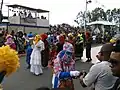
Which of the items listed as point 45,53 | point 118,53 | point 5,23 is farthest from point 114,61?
point 5,23

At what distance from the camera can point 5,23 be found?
32.0 metres

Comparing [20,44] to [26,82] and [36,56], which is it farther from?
[26,82]

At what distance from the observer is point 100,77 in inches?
163

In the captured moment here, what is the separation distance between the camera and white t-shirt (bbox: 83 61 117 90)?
414 centimetres

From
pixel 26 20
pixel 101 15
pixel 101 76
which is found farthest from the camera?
pixel 101 15

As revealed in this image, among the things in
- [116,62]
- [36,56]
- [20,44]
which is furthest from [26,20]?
[116,62]

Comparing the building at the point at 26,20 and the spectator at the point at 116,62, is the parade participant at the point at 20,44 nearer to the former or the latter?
the building at the point at 26,20

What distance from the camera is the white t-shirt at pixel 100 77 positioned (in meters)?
4.14

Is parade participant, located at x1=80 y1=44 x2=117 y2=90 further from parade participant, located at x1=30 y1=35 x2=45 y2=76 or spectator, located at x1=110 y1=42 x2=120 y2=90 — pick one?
parade participant, located at x1=30 y1=35 x2=45 y2=76

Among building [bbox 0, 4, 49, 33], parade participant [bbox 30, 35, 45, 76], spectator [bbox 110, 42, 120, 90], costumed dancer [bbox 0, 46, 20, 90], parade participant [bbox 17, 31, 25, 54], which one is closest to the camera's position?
spectator [bbox 110, 42, 120, 90]

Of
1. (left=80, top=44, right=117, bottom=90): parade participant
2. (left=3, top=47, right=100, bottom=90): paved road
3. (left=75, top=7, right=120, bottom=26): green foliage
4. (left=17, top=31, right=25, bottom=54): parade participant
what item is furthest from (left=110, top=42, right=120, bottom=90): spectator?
(left=75, top=7, right=120, bottom=26): green foliage

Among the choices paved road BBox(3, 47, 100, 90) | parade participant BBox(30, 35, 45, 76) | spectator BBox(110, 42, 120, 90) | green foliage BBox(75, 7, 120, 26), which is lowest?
paved road BBox(3, 47, 100, 90)

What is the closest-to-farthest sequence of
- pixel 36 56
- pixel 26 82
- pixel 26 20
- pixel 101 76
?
pixel 101 76
pixel 26 82
pixel 36 56
pixel 26 20

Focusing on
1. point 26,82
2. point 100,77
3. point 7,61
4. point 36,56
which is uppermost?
point 7,61
